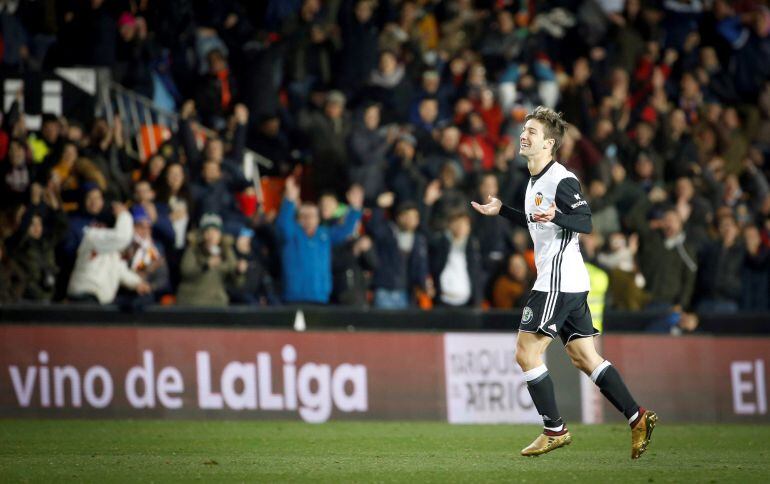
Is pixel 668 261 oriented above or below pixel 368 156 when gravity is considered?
below

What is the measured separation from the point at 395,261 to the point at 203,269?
7.84 ft

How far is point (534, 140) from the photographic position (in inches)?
404

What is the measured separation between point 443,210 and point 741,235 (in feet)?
14.4

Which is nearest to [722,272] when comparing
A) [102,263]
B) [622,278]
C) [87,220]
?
[622,278]

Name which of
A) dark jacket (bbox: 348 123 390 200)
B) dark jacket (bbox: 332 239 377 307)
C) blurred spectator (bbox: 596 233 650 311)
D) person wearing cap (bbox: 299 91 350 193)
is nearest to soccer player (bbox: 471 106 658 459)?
dark jacket (bbox: 332 239 377 307)

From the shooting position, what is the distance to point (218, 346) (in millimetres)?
15445

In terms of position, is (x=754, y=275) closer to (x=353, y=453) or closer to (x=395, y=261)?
(x=395, y=261)

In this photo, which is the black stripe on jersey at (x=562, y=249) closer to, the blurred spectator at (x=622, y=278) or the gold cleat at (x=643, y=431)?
the gold cleat at (x=643, y=431)

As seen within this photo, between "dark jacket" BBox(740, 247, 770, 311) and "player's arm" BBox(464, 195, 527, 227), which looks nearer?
"player's arm" BBox(464, 195, 527, 227)

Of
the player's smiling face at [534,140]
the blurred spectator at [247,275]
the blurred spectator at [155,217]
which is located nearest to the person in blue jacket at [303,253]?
the blurred spectator at [247,275]

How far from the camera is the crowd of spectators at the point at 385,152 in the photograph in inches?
642

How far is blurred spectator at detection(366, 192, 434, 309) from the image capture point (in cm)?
1706

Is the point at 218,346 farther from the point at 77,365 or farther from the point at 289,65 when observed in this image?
the point at 289,65

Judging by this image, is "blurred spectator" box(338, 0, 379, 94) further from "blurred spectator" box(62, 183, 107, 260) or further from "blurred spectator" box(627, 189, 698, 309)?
"blurred spectator" box(62, 183, 107, 260)
